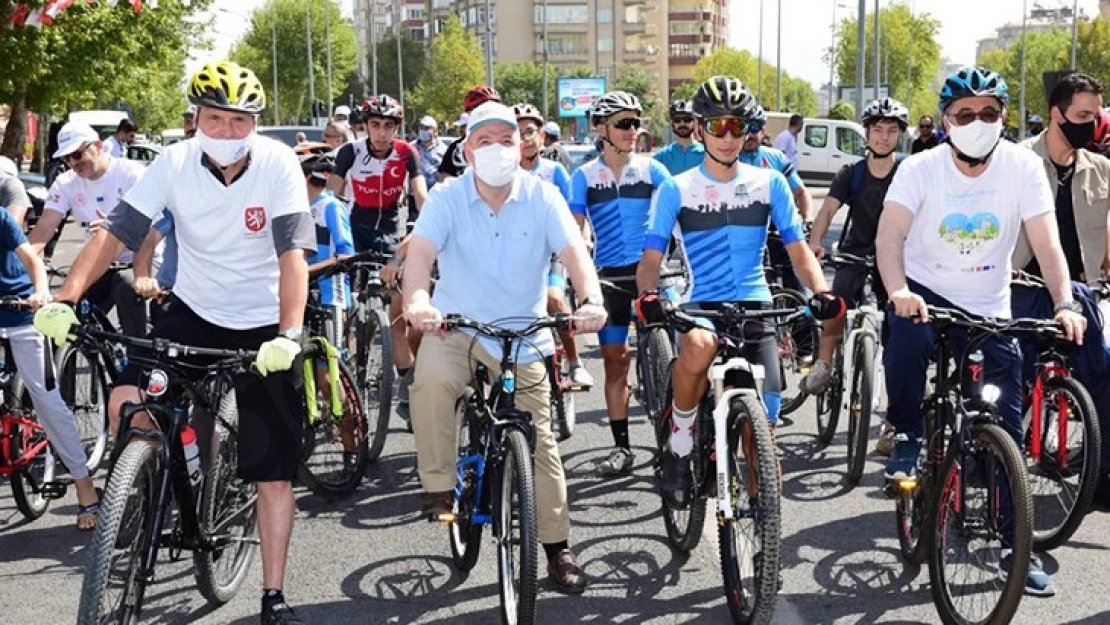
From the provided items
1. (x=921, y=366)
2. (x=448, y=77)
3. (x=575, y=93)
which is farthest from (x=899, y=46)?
(x=921, y=366)

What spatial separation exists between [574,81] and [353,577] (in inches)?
3926

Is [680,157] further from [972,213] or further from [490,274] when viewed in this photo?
[490,274]

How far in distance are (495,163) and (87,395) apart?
3918 mm

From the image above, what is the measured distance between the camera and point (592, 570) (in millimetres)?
5953

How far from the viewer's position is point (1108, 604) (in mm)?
5371

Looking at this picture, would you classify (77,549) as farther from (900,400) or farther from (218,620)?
(900,400)

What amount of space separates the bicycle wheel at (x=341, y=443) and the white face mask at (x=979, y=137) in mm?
3323

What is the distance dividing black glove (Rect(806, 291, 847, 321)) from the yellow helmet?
2.18 m

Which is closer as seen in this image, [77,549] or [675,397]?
[675,397]

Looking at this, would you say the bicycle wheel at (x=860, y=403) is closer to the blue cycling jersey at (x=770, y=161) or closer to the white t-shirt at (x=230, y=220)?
the blue cycling jersey at (x=770, y=161)

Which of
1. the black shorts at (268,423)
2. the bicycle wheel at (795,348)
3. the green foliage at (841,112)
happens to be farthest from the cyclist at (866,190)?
the green foliage at (841,112)

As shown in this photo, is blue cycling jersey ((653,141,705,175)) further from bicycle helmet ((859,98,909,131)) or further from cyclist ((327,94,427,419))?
bicycle helmet ((859,98,909,131))

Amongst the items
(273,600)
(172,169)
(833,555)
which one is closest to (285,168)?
(172,169)

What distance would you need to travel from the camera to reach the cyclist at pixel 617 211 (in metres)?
7.91
